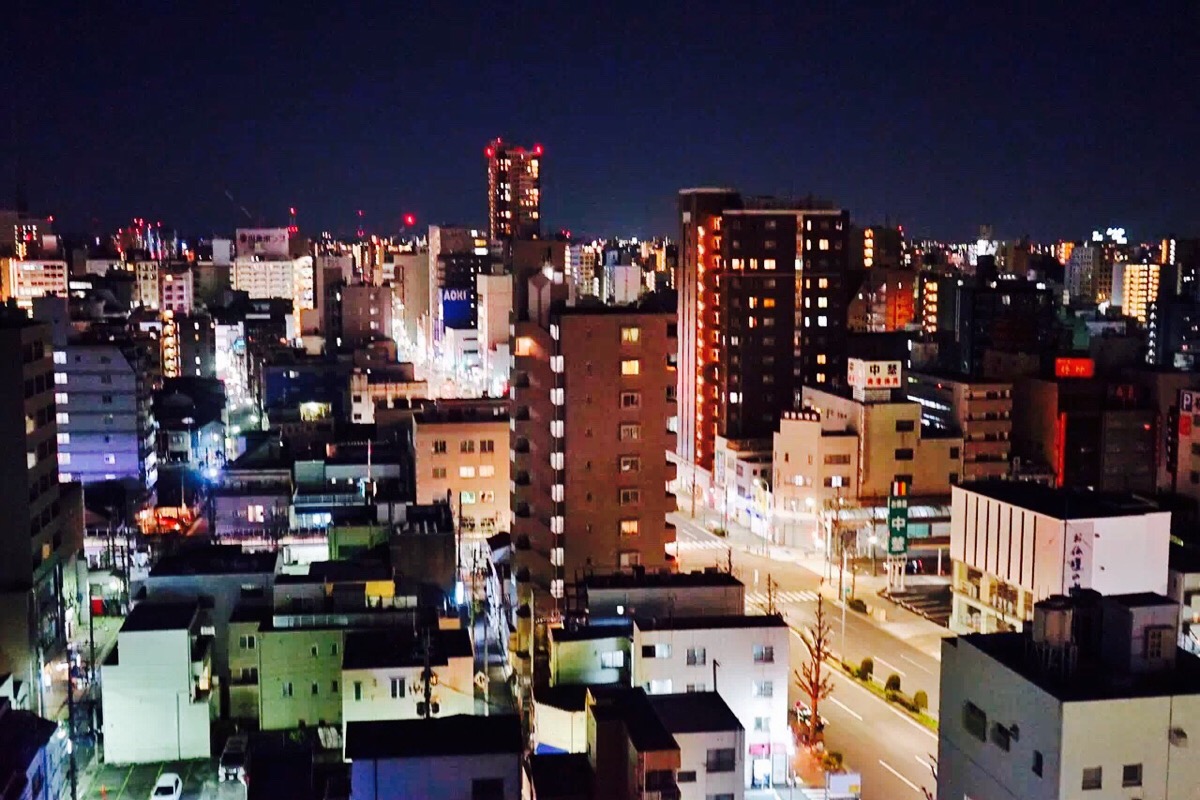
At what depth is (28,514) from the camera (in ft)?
49.7

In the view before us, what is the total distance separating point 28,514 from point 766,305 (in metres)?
19.0

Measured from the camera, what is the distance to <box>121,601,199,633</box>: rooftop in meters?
13.2

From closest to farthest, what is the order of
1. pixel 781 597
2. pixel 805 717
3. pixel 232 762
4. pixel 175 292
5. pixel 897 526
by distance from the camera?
pixel 232 762 → pixel 805 717 → pixel 781 597 → pixel 897 526 → pixel 175 292

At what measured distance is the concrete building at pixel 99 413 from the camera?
26344mm

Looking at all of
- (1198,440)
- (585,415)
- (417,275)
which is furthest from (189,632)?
(417,275)

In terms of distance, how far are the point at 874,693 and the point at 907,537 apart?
6513 millimetres

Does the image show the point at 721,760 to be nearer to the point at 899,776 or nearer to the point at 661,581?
the point at 899,776

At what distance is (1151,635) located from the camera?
6.98 metres

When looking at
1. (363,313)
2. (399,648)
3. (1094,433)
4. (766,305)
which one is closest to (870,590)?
(1094,433)

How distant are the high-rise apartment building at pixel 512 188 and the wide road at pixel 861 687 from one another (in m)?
51.3

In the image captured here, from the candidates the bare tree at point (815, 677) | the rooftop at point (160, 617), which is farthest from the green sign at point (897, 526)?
the rooftop at point (160, 617)

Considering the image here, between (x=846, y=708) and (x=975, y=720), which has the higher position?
(x=975, y=720)

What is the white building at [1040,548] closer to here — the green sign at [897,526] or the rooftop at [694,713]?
the green sign at [897,526]

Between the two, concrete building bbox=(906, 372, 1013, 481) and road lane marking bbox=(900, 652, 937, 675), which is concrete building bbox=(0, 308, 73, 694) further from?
concrete building bbox=(906, 372, 1013, 481)
